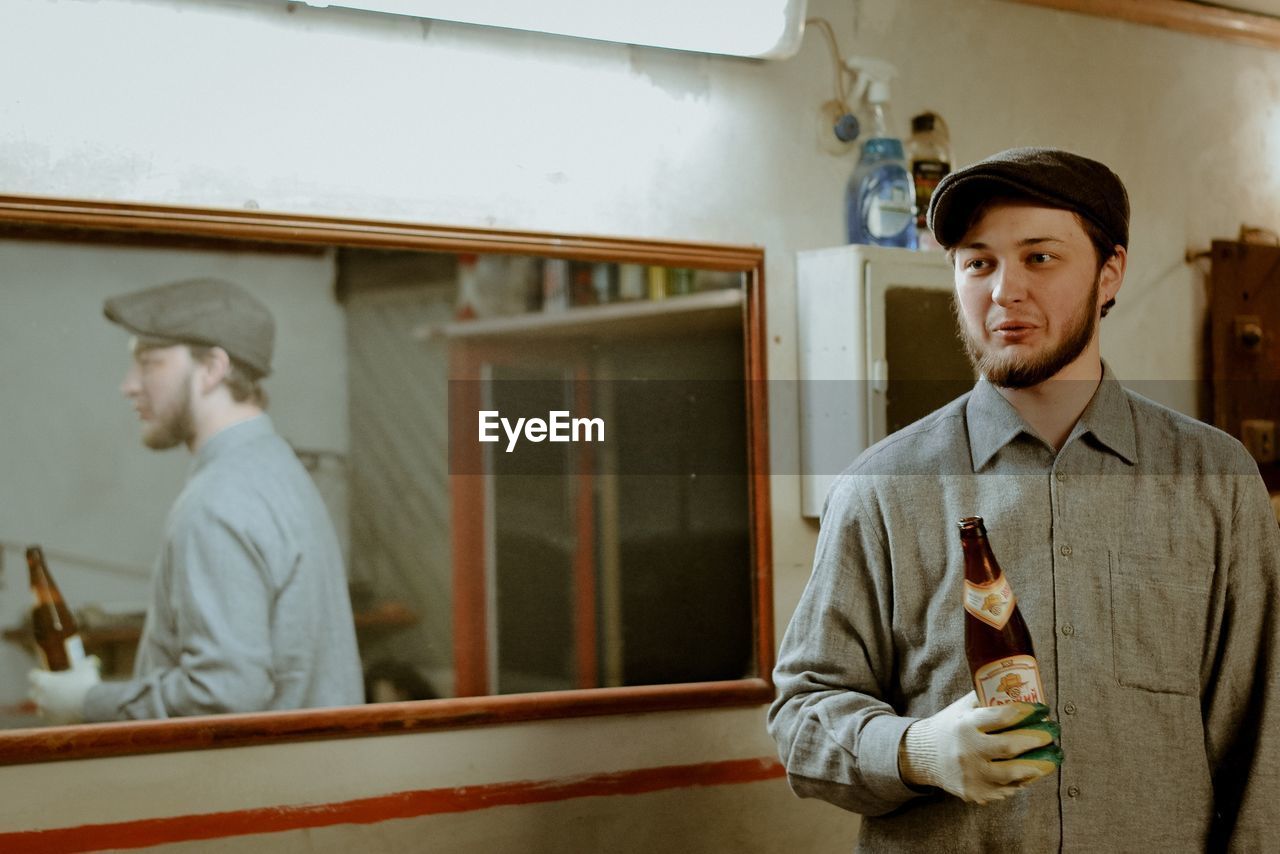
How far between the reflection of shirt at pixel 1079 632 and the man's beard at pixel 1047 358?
61 mm

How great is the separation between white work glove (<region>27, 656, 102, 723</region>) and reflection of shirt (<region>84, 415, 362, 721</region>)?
2 cm

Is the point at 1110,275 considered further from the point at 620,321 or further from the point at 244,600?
the point at 244,600

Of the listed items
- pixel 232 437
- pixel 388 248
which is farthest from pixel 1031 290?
pixel 232 437

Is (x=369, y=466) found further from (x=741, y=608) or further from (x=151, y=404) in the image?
(x=741, y=608)

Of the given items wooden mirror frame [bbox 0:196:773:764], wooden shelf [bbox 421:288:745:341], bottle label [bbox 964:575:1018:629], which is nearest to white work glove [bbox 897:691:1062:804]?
bottle label [bbox 964:575:1018:629]

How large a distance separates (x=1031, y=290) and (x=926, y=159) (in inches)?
35.5

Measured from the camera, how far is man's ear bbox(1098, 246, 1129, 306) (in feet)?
4.85

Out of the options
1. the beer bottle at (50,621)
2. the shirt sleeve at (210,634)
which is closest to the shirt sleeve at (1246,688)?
the shirt sleeve at (210,634)

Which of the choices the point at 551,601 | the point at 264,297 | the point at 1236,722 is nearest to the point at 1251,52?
the point at 1236,722

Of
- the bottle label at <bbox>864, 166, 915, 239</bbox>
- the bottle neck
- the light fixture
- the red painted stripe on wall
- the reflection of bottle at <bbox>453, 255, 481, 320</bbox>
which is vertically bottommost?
the red painted stripe on wall

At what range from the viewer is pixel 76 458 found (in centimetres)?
166

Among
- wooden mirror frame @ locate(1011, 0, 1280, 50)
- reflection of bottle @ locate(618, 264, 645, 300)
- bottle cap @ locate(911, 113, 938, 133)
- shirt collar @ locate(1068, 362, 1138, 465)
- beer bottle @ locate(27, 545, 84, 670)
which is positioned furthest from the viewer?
wooden mirror frame @ locate(1011, 0, 1280, 50)

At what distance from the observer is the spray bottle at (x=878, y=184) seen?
85.4 inches

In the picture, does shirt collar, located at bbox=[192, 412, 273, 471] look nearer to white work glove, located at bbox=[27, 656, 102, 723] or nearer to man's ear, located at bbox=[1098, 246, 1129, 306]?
white work glove, located at bbox=[27, 656, 102, 723]
